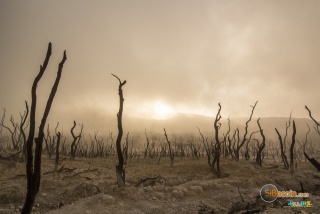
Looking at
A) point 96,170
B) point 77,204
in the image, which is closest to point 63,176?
point 96,170

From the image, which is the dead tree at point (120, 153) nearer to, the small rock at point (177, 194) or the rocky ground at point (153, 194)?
the rocky ground at point (153, 194)

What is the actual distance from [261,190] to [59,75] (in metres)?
9.87

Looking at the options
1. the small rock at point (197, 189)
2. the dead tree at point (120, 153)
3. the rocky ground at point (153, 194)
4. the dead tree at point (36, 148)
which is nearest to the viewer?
the dead tree at point (36, 148)

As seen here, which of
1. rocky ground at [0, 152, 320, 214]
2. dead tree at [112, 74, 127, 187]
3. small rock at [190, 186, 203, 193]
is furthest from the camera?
small rock at [190, 186, 203, 193]

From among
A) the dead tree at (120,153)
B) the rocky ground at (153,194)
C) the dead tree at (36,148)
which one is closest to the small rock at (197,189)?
the rocky ground at (153,194)

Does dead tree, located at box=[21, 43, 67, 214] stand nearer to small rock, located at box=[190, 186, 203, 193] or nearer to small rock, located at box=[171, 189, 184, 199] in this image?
small rock, located at box=[171, 189, 184, 199]

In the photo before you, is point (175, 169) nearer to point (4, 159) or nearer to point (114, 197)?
point (114, 197)

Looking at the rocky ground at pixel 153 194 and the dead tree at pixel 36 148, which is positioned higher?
the dead tree at pixel 36 148

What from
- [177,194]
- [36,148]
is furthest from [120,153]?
[36,148]

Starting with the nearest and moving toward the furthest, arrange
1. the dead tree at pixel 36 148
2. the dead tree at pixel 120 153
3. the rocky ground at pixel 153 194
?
the dead tree at pixel 36 148, the rocky ground at pixel 153 194, the dead tree at pixel 120 153

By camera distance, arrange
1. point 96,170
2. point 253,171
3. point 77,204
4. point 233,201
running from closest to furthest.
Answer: point 77,204
point 233,201
point 253,171
point 96,170

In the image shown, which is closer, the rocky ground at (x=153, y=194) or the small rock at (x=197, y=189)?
the rocky ground at (x=153, y=194)

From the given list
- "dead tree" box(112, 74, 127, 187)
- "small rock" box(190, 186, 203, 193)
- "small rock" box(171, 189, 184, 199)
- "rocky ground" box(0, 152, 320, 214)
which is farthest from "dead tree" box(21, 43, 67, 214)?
"small rock" box(190, 186, 203, 193)

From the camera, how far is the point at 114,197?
27.8 feet
